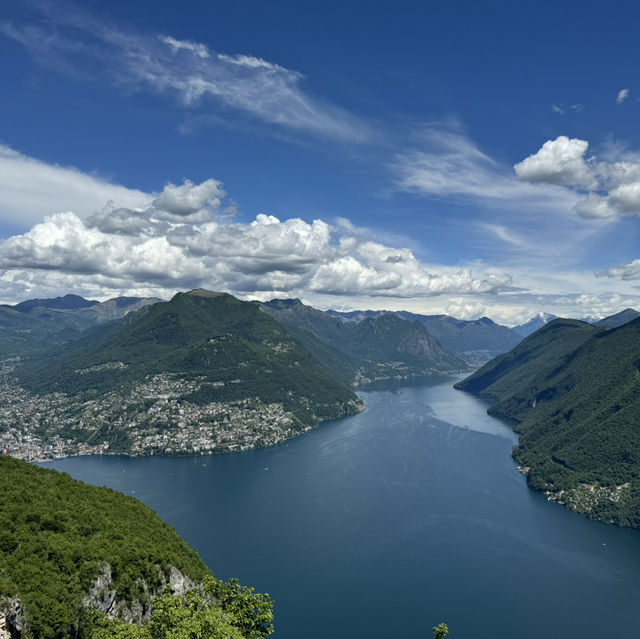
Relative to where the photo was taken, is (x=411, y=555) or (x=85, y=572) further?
(x=411, y=555)

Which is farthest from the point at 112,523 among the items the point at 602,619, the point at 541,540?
the point at 541,540

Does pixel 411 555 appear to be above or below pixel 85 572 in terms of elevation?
below

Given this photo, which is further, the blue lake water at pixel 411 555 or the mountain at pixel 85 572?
the blue lake water at pixel 411 555

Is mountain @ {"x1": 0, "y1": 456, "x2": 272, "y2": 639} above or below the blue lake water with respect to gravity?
above

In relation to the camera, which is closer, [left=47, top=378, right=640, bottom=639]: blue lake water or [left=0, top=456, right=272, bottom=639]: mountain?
[left=0, top=456, right=272, bottom=639]: mountain

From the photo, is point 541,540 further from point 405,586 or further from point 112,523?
point 112,523
